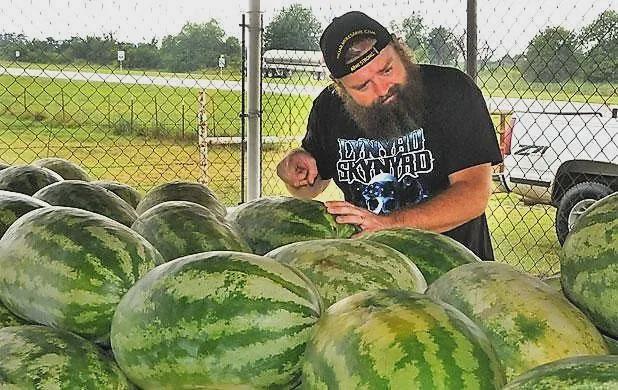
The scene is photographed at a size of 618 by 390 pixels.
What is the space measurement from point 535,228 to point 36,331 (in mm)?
5947

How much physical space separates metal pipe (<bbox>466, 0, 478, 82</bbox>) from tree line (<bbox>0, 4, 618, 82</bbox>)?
1326 millimetres

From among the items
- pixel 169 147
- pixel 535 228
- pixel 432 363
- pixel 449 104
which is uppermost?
pixel 449 104

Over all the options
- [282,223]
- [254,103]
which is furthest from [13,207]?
[254,103]

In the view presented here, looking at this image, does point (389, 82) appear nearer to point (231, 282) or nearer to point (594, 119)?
point (231, 282)

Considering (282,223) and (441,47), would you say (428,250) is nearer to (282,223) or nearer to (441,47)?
(282,223)

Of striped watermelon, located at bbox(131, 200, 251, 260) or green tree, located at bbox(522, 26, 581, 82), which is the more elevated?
green tree, located at bbox(522, 26, 581, 82)

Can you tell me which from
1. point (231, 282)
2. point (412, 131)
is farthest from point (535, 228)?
point (231, 282)

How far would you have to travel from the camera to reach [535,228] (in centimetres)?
663

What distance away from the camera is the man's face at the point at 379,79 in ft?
8.14

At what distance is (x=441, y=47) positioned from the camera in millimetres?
5566

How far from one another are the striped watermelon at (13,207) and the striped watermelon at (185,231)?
0.22 meters

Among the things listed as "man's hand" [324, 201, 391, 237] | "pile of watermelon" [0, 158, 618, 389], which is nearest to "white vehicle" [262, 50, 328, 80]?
"man's hand" [324, 201, 391, 237]

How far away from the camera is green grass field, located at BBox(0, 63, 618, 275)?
6.12 meters

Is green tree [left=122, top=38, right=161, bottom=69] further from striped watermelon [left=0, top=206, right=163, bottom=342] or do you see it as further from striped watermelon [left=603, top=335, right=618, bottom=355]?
striped watermelon [left=603, top=335, right=618, bottom=355]
